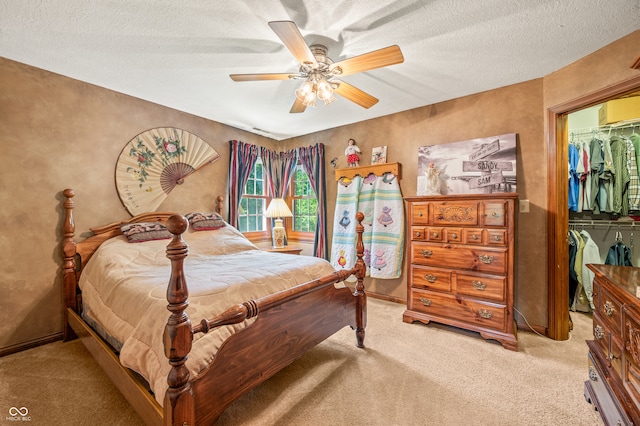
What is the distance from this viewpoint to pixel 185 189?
3328 millimetres

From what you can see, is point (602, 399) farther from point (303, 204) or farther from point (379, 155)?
point (303, 204)

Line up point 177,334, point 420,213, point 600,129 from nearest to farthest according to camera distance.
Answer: point 177,334, point 420,213, point 600,129

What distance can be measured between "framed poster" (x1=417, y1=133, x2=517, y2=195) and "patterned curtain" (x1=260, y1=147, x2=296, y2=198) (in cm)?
209

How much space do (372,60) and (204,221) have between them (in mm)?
2471

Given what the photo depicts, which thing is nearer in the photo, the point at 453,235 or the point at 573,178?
the point at 453,235

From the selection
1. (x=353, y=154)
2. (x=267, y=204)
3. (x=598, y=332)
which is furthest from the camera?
(x=267, y=204)

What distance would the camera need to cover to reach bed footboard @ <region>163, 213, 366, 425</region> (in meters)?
1.03

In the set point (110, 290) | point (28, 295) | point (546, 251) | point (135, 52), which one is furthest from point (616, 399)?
point (28, 295)

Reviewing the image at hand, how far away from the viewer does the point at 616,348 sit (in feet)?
4.02

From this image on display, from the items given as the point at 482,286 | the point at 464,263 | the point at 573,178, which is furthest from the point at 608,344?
the point at 573,178

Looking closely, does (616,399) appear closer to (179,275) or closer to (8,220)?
(179,275)

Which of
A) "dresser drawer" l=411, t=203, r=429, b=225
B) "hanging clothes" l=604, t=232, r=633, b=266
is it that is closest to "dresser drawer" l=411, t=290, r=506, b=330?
"dresser drawer" l=411, t=203, r=429, b=225

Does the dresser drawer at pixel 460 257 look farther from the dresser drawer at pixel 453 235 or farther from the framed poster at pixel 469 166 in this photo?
the framed poster at pixel 469 166

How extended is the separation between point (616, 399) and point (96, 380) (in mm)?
2948
